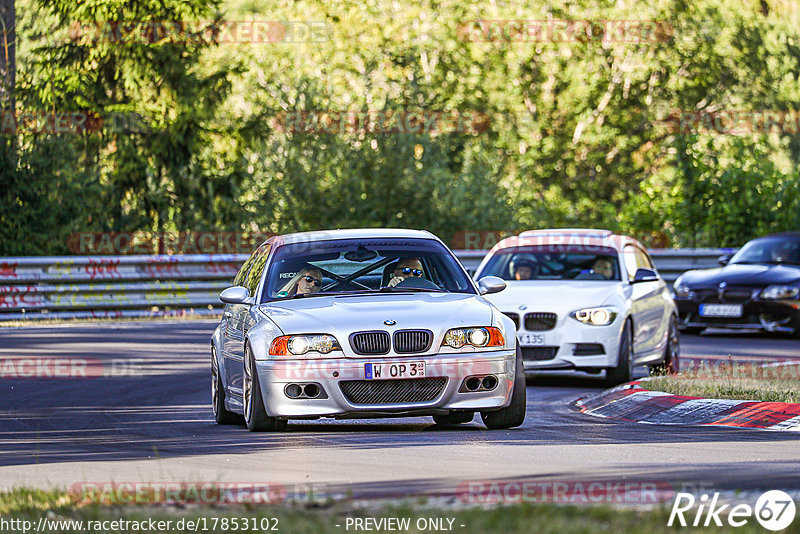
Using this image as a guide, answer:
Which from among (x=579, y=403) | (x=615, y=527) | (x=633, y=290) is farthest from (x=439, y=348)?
(x=633, y=290)

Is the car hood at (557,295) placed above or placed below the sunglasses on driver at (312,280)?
below

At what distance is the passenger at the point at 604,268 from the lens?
1652 cm

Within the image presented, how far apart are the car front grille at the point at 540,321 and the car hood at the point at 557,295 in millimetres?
51

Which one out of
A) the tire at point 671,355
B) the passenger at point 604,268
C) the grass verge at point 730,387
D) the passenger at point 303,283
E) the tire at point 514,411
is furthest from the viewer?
the tire at point 671,355

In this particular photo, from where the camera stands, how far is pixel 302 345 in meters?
10.7

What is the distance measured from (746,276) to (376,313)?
12701 mm

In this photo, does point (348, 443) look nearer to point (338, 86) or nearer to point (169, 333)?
point (169, 333)

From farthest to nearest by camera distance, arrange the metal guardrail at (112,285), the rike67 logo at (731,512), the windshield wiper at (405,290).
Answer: the metal guardrail at (112,285)
the windshield wiper at (405,290)
the rike67 logo at (731,512)

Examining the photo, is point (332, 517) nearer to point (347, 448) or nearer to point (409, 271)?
point (347, 448)

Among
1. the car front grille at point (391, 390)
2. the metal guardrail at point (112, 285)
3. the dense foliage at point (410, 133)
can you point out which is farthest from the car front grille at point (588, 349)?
the dense foliage at point (410, 133)

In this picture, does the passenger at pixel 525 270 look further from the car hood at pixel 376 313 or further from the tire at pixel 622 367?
the car hood at pixel 376 313

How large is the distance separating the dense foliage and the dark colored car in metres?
9.60

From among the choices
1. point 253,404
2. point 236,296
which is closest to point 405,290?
point 236,296

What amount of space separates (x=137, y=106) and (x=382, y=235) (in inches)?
900
